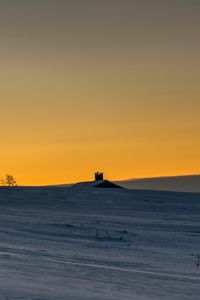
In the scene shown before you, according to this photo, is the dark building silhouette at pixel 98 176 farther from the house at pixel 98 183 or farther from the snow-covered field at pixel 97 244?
the snow-covered field at pixel 97 244

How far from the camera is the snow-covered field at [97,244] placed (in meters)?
7.64

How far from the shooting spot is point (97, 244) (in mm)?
14320

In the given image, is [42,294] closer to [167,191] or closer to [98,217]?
[98,217]

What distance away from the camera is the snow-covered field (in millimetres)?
7645

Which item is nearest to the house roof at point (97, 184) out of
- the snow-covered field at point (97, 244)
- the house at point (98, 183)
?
the house at point (98, 183)

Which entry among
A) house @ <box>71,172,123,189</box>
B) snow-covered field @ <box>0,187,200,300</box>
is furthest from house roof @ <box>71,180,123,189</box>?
snow-covered field @ <box>0,187,200,300</box>

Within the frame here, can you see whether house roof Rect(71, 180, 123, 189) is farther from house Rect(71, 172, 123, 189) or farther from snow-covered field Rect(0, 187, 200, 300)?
snow-covered field Rect(0, 187, 200, 300)

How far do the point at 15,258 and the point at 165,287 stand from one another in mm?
2682

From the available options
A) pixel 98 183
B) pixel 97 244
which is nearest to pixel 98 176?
pixel 98 183

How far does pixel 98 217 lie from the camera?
808 inches

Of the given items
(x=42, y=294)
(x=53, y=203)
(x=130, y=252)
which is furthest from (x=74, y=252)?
(x=53, y=203)

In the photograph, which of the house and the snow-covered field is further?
the house

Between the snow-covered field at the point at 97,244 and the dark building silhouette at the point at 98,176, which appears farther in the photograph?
the dark building silhouette at the point at 98,176

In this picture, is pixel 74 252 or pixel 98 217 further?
pixel 98 217
